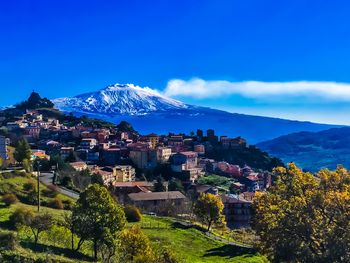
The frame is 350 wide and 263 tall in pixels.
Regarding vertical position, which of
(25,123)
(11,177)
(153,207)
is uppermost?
(25,123)

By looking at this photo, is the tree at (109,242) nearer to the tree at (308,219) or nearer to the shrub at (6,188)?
the tree at (308,219)

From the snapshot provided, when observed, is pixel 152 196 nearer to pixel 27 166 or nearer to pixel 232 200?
pixel 232 200

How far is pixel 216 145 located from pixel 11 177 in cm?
9328

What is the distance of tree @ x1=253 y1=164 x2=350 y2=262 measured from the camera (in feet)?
56.6

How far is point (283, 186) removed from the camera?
21.0 meters

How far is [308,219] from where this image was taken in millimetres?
18422

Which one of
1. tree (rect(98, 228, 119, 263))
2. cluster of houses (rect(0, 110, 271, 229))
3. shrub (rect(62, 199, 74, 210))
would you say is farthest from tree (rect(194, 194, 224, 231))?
tree (rect(98, 228, 119, 263))

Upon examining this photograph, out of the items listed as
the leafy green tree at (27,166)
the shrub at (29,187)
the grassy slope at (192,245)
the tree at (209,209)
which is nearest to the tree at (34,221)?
the grassy slope at (192,245)

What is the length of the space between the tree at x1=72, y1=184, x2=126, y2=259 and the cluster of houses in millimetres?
31336

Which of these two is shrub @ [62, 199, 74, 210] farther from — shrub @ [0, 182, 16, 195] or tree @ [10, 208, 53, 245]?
tree @ [10, 208, 53, 245]

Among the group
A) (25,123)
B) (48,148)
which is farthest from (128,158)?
(25,123)

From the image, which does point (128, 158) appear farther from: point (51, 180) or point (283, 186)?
point (283, 186)

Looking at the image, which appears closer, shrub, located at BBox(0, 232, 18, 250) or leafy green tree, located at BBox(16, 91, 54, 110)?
shrub, located at BBox(0, 232, 18, 250)

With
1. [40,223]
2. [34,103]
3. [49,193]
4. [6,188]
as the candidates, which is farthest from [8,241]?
[34,103]
